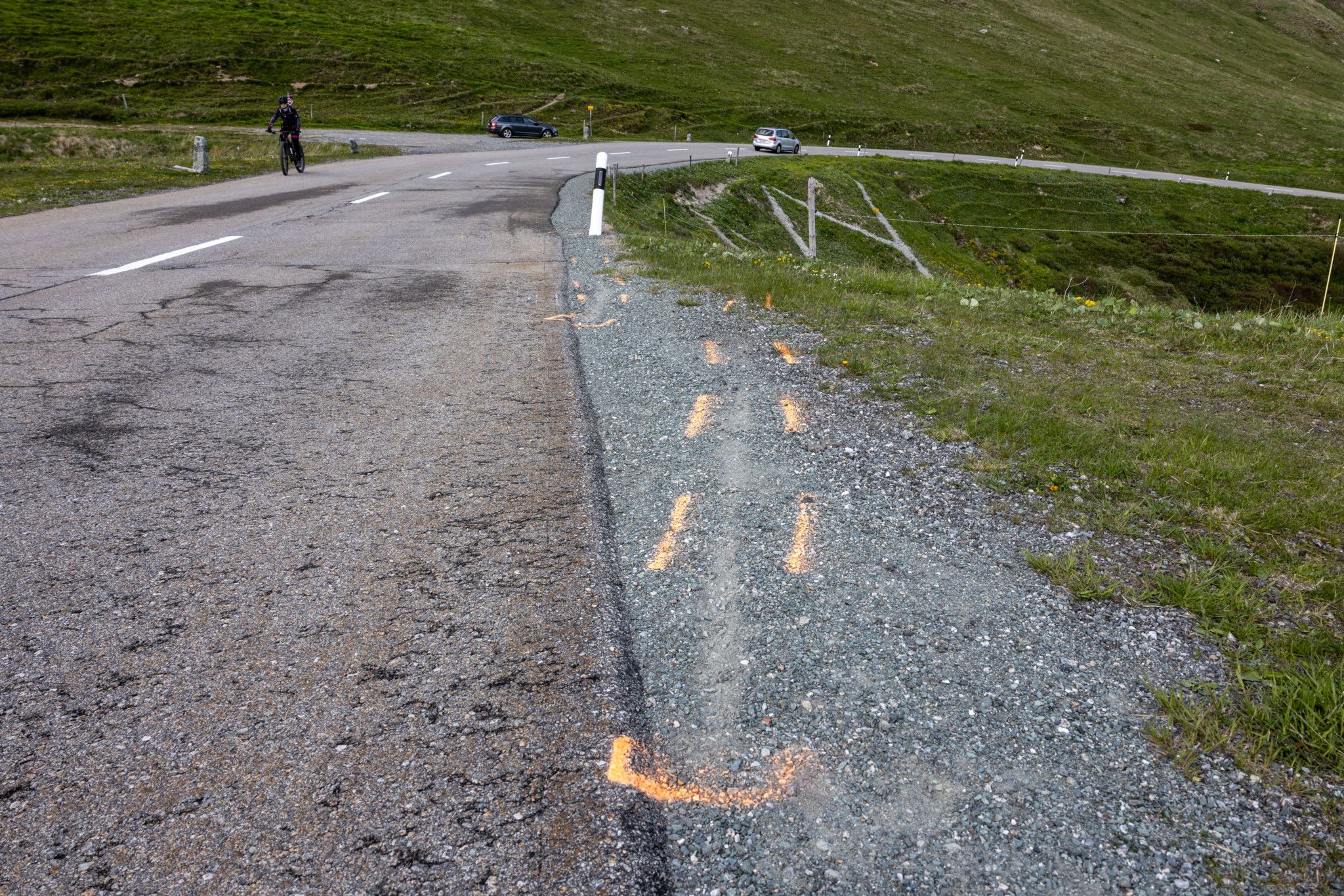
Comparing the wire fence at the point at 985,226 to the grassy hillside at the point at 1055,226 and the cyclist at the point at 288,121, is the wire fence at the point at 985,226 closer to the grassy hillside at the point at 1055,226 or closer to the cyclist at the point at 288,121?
the grassy hillside at the point at 1055,226

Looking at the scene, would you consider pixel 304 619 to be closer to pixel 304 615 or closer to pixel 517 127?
pixel 304 615

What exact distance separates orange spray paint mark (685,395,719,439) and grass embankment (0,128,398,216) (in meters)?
13.1

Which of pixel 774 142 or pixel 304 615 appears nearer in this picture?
pixel 304 615

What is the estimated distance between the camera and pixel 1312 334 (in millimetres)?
7461

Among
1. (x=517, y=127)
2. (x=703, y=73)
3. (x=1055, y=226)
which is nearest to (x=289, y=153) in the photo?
(x=517, y=127)

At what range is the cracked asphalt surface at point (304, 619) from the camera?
2.02m

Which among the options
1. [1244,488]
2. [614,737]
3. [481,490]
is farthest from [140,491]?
[1244,488]

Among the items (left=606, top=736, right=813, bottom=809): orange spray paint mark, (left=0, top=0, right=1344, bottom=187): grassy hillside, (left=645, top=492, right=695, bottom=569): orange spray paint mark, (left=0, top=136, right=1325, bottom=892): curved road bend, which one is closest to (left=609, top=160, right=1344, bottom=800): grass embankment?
(left=606, top=736, right=813, bottom=809): orange spray paint mark

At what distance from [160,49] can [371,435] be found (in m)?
60.9

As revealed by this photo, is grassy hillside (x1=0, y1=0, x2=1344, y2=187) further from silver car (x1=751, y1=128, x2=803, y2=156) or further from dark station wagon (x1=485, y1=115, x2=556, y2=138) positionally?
silver car (x1=751, y1=128, x2=803, y2=156)

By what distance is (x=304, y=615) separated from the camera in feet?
9.48

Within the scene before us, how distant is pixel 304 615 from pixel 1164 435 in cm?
479

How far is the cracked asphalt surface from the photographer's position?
2.02 meters

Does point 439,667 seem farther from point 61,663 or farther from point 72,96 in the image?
point 72,96
